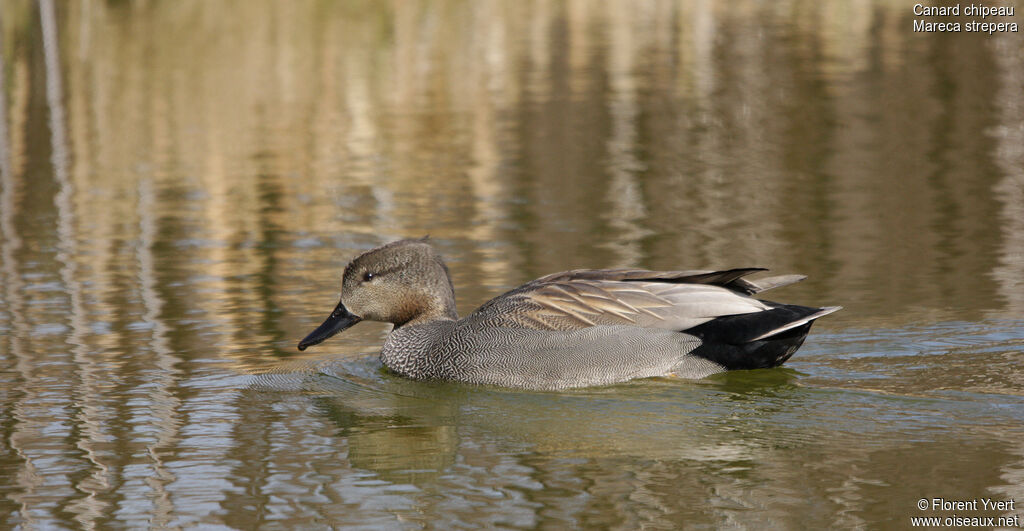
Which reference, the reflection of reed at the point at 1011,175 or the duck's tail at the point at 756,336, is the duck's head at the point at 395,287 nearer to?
the duck's tail at the point at 756,336

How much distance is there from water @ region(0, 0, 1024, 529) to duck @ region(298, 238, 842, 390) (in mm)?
151

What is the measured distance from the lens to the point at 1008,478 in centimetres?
530

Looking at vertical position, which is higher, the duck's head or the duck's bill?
the duck's head

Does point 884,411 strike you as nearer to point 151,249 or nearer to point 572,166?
point 151,249

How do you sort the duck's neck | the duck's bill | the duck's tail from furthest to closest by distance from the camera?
1. the duck's bill
2. the duck's neck
3. the duck's tail

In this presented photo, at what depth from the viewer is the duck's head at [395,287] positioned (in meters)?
7.73

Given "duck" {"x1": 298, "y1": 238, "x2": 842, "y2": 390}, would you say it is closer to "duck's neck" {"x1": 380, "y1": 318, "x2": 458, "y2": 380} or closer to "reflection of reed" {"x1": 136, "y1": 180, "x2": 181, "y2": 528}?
"duck's neck" {"x1": 380, "y1": 318, "x2": 458, "y2": 380}

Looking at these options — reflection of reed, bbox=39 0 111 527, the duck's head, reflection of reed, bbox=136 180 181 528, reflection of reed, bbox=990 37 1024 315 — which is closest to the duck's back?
the duck's head

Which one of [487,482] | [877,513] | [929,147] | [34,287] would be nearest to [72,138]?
[34,287]

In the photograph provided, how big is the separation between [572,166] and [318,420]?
7.83 m

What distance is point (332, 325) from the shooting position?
303 inches

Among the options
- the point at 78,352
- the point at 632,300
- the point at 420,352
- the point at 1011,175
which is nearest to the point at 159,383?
the point at 78,352

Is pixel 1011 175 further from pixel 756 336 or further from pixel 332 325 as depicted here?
pixel 332 325

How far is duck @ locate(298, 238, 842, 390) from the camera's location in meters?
6.83
